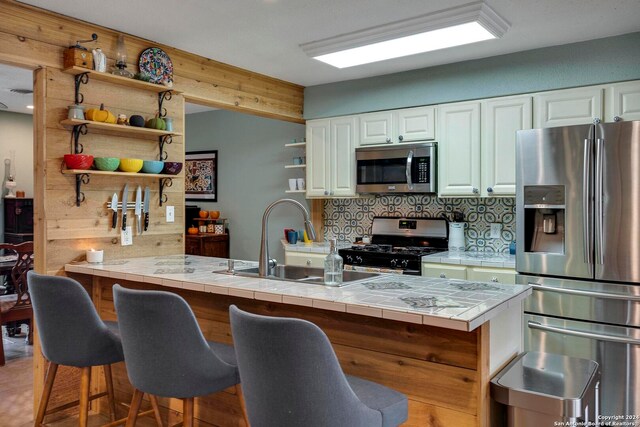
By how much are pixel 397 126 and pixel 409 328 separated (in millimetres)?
2788

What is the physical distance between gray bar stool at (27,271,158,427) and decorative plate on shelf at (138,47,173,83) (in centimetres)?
171

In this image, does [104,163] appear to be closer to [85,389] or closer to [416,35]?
[85,389]

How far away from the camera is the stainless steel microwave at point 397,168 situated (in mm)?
4254

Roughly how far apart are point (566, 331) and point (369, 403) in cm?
212

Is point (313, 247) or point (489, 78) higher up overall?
point (489, 78)

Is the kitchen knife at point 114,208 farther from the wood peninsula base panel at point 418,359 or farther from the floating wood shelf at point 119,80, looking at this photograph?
the wood peninsula base panel at point 418,359

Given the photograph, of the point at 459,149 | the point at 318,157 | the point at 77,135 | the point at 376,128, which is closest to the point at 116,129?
the point at 77,135

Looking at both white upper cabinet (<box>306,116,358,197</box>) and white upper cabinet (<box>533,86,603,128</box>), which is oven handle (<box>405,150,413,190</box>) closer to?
white upper cabinet (<box>306,116,358,197</box>)

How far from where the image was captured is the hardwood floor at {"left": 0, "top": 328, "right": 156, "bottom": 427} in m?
3.03

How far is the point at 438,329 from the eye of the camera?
193 centimetres

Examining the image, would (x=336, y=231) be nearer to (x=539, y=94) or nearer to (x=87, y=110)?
(x=539, y=94)

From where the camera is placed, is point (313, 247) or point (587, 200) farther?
point (313, 247)

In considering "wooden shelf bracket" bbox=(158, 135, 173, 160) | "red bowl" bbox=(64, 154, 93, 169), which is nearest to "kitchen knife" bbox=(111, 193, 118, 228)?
"red bowl" bbox=(64, 154, 93, 169)

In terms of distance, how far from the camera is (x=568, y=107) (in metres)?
3.67
